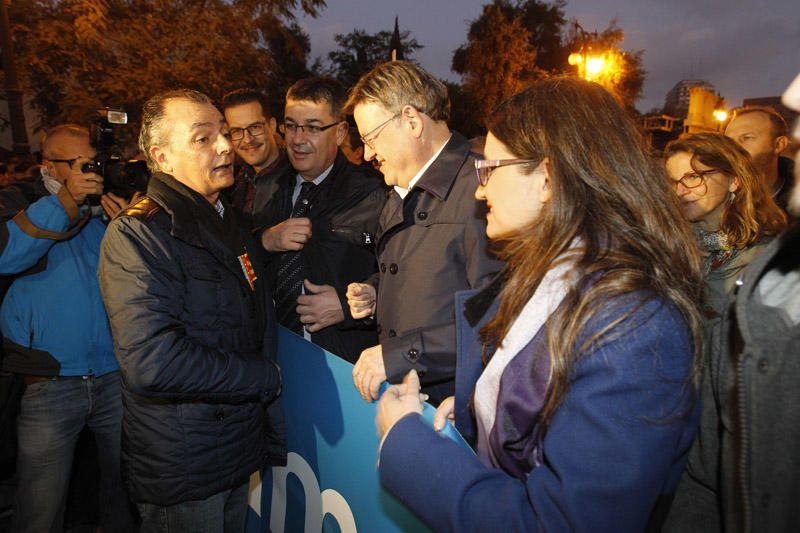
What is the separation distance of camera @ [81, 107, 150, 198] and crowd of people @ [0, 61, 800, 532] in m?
0.07

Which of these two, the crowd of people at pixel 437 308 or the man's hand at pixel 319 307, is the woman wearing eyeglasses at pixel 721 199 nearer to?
the crowd of people at pixel 437 308

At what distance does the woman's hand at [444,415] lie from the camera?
5.59 ft

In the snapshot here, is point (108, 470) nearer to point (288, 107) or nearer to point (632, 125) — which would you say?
point (288, 107)

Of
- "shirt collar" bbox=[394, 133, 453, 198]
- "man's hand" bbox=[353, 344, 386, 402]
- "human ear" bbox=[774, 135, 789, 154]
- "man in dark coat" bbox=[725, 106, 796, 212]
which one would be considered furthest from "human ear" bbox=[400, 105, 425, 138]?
"human ear" bbox=[774, 135, 789, 154]

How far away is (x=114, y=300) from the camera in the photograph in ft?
6.97

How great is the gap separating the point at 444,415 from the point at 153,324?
4.01 ft

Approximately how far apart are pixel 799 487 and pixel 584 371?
0.53m

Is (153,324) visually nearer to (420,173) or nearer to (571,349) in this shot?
(420,173)

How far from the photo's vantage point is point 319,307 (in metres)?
3.00

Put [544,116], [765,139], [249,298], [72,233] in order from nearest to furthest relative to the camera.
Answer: [544,116], [249,298], [72,233], [765,139]

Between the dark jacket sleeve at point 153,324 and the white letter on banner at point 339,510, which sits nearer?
the dark jacket sleeve at point 153,324

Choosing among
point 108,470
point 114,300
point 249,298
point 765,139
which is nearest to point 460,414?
point 249,298

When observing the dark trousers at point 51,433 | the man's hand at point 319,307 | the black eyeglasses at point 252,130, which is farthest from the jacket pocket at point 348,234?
the dark trousers at point 51,433

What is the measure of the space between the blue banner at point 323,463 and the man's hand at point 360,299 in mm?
338
